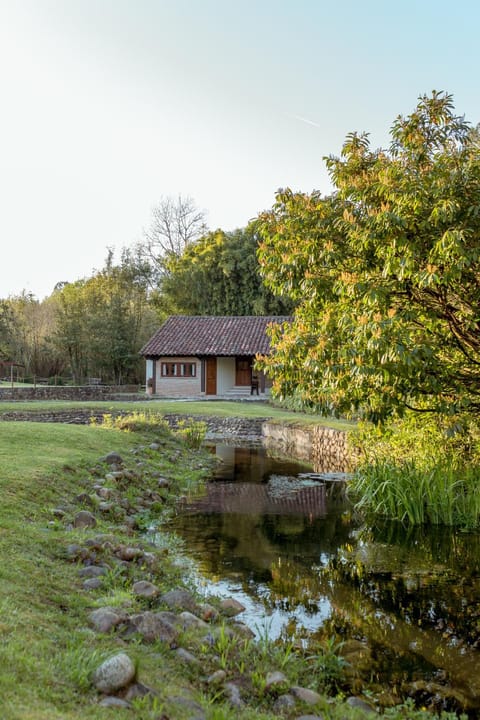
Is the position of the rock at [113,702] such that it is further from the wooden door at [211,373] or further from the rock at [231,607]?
the wooden door at [211,373]

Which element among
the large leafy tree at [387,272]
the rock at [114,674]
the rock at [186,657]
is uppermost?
the large leafy tree at [387,272]

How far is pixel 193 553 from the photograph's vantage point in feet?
25.6

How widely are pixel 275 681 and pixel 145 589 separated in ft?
5.59

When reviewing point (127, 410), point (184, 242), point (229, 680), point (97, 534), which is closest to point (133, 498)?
point (97, 534)

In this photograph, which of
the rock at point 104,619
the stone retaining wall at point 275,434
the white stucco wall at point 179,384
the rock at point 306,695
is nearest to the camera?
the rock at point 306,695

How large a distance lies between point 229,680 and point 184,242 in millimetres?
52544

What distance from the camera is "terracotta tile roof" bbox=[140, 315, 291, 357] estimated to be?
3676 centimetres

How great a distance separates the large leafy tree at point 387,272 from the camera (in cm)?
702

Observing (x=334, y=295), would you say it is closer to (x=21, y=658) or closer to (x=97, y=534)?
(x=97, y=534)

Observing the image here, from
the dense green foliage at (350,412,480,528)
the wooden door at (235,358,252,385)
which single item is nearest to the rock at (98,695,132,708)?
the dense green foliage at (350,412,480,528)

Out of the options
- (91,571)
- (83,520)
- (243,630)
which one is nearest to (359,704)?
(243,630)

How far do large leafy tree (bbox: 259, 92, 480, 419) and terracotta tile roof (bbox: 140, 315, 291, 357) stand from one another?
1040 inches

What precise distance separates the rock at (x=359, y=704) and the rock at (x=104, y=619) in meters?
1.75

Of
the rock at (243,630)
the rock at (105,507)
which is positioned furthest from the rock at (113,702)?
the rock at (105,507)
